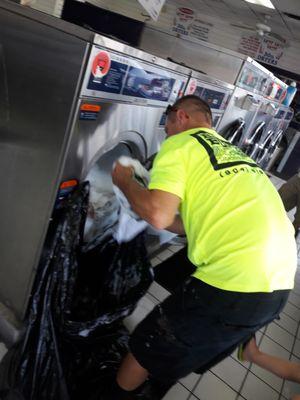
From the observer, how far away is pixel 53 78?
4.27ft

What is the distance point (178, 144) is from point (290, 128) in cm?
811

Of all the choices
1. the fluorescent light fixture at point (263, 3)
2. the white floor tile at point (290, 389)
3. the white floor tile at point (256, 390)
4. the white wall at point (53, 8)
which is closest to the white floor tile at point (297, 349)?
the white floor tile at point (290, 389)

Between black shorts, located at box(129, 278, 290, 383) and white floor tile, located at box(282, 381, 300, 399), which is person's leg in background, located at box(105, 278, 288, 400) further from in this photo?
white floor tile, located at box(282, 381, 300, 399)

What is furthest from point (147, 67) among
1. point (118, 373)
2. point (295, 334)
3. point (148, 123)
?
point (295, 334)

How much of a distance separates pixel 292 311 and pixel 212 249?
2469 mm

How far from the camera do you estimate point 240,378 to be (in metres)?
2.21

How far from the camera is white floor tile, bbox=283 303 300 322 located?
10.6 ft

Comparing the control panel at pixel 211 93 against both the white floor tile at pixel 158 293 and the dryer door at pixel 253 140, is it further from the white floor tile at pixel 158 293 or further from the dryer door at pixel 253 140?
the white floor tile at pixel 158 293

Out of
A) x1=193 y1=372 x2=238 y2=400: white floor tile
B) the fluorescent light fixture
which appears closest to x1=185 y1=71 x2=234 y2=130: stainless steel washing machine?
x1=193 y1=372 x2=238 y2=400: white floor tile

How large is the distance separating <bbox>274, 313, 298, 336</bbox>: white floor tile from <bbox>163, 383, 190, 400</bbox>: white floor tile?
1401mm

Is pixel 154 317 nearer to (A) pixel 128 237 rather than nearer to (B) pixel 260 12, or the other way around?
(A) pixel 128 237

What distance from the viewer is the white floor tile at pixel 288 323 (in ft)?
9.77

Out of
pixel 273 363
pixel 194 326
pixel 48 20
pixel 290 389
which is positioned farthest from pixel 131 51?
pixel 290 389

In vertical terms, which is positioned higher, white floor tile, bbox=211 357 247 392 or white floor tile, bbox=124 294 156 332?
white floor tile, bbox=124 294 156 332
